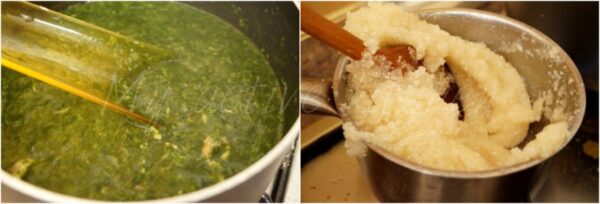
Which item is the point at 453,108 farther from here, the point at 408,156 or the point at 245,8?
the point at 245,8

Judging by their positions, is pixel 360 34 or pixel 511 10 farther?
pixel 511 10

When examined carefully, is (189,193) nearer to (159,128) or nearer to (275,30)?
(159,128)

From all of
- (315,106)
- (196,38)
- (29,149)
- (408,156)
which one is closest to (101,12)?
(196,38)

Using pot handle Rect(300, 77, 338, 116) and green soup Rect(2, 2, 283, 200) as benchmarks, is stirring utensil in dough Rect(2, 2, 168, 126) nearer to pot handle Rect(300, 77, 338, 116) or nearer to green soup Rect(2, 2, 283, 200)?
green soup Rect(2, 2, 283, 200)

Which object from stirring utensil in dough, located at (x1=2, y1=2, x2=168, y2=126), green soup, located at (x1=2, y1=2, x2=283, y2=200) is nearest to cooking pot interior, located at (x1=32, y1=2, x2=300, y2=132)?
green soup, located at (x1=2, y1=2, x2=283, y2=200)

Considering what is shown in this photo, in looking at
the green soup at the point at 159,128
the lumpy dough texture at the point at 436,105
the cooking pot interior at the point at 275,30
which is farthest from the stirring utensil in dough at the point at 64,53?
the lumpy dough texture at the point at 436,105
